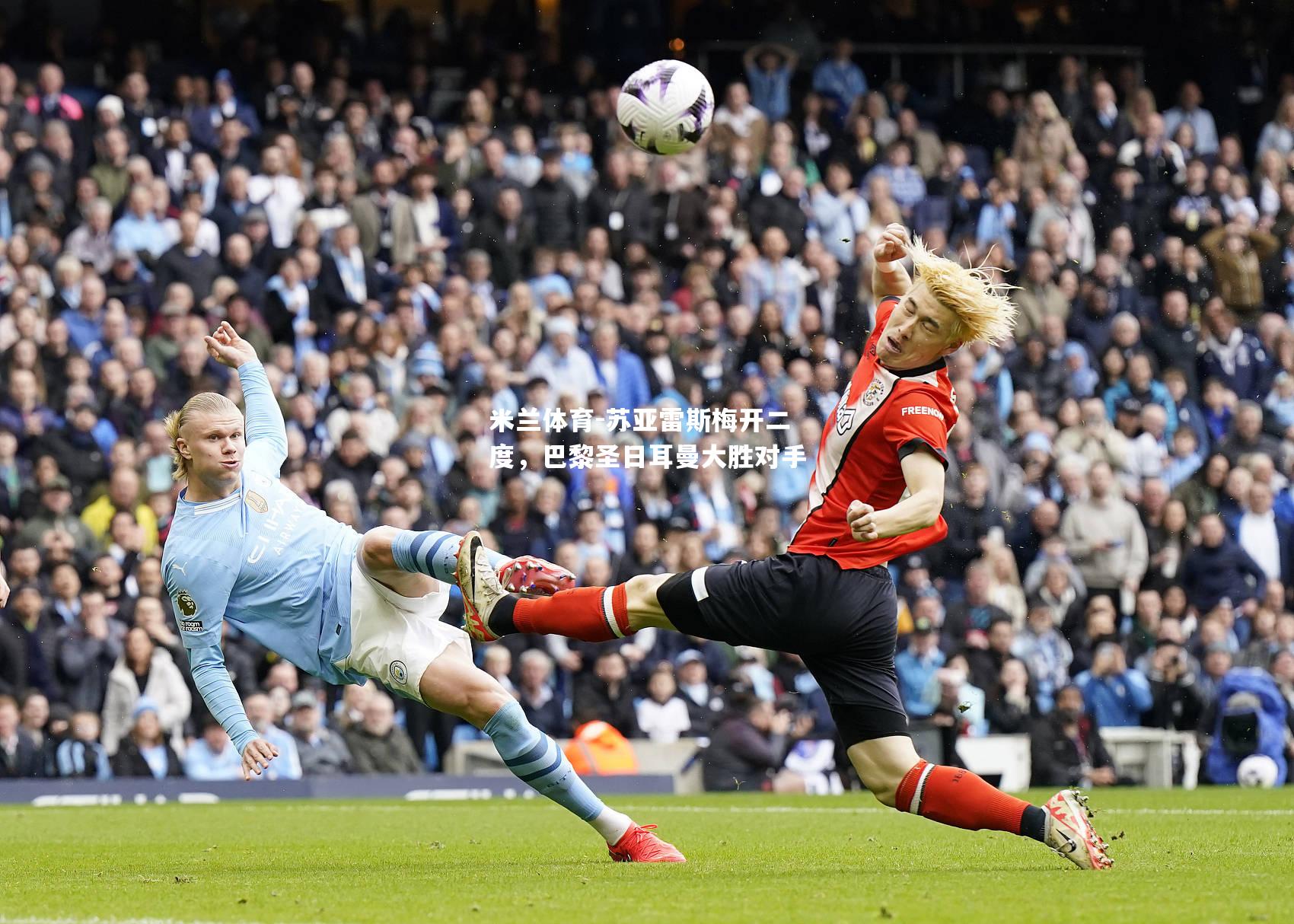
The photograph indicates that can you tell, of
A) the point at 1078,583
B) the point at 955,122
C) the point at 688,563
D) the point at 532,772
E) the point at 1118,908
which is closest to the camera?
the point at 1118,908

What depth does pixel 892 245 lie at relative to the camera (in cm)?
784

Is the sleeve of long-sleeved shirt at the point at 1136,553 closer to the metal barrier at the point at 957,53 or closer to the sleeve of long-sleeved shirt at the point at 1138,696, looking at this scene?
the sleeve of long-sleeved shirt at the point at 1138,696

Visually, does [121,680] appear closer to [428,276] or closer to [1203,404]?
[428,276]

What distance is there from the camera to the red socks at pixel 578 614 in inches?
283

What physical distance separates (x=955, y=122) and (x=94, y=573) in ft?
36.8

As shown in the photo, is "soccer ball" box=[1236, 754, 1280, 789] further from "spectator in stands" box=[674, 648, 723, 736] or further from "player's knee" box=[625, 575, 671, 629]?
"player's knee" box=[625, 575, 671, 629]

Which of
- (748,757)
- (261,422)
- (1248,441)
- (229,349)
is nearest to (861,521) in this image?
(261,422)

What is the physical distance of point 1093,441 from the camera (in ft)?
58.6

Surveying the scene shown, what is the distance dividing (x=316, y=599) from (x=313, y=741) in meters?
7.21

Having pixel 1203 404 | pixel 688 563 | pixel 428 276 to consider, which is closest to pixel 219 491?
pixel 688 563

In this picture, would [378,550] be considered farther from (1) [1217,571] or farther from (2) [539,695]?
(1) [1217,571]

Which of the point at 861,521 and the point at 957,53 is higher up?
the point at 957,53

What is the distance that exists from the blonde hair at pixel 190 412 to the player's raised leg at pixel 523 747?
4.30 ft

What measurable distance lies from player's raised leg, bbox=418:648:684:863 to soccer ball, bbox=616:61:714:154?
362 centimetres
